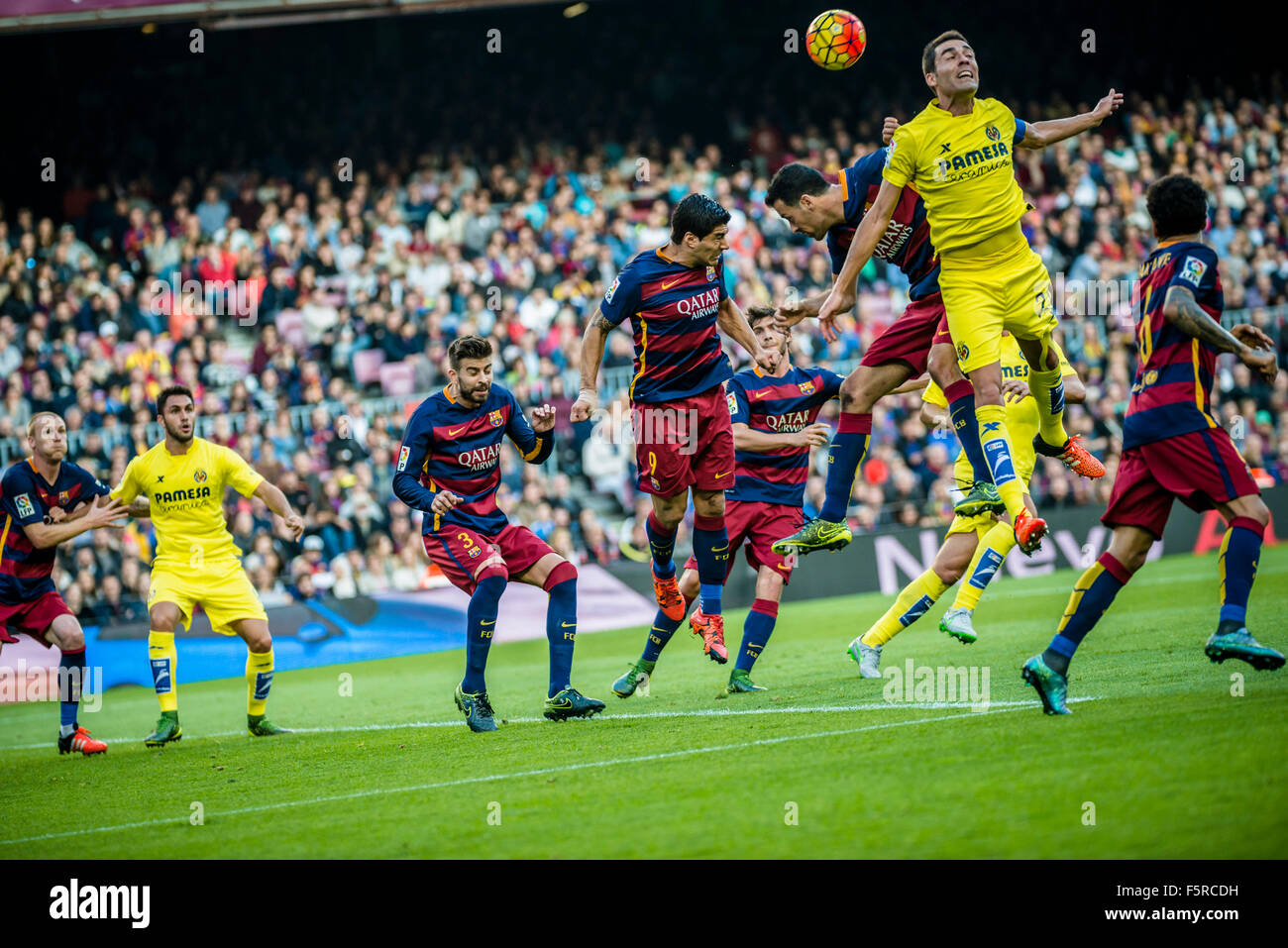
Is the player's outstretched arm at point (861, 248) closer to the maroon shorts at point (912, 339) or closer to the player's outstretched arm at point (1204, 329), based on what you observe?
the maroon shorts at point (912, 339)

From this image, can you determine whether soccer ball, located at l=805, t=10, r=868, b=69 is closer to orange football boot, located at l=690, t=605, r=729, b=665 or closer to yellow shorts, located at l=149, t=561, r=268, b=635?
orange football boot, located at l=690, t=605, r=729, b=665

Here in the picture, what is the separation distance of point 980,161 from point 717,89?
19.2m

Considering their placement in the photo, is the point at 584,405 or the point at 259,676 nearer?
the point at 584,405

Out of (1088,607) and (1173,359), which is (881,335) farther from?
(1088,607)

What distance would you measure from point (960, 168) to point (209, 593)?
20.6ft

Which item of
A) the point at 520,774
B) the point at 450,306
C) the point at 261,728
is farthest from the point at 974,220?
the point at 450,306

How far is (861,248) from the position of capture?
7.70m

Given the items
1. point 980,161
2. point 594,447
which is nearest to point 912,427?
point 594,447

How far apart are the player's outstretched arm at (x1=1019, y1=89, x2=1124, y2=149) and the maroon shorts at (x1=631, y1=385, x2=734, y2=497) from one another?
2533 millimetres

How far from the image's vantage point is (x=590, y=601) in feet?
57.5

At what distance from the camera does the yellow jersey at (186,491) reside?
10.3 meters

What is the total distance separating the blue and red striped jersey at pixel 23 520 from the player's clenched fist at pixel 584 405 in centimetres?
432

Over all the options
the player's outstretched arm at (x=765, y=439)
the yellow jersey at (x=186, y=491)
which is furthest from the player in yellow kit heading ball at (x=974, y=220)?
the yellow jersey at (x=186, y=491)
